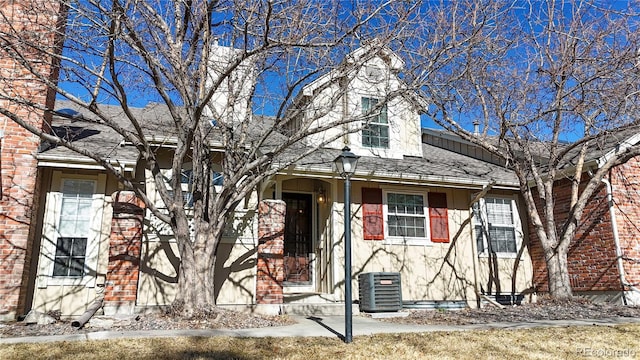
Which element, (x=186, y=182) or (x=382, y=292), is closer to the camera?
(x=382, y=292)

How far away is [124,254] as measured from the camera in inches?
310

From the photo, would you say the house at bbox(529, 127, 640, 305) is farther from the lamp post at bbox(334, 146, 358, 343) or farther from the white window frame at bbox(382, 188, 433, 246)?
the lamp post at bbox(334, 146, 358, 343)

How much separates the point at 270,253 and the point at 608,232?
722cm

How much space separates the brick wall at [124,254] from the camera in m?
7.72

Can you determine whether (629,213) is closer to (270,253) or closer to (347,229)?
(347,229)

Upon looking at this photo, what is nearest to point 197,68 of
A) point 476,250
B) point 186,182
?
point 186,182

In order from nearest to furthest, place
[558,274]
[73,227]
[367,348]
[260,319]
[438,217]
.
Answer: [367,348]
[260,319]
[73,227]
[558,274]
[438,217]

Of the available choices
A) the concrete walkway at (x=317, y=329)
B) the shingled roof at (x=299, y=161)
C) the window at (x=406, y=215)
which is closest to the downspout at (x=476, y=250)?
the shingled roof at (x=299, y=161)

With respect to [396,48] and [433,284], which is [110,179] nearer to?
[396,48]

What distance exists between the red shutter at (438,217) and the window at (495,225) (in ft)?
3.05

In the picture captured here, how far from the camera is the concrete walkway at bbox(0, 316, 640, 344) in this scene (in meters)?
5.47

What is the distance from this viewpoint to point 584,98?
920 cm

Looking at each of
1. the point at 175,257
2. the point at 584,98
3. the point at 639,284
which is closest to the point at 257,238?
the point at 175,257

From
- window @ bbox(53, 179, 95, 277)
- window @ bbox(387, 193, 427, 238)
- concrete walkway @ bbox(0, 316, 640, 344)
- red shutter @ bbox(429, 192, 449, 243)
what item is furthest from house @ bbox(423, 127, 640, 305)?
window @ bbox(53, 179, 95, 277)
